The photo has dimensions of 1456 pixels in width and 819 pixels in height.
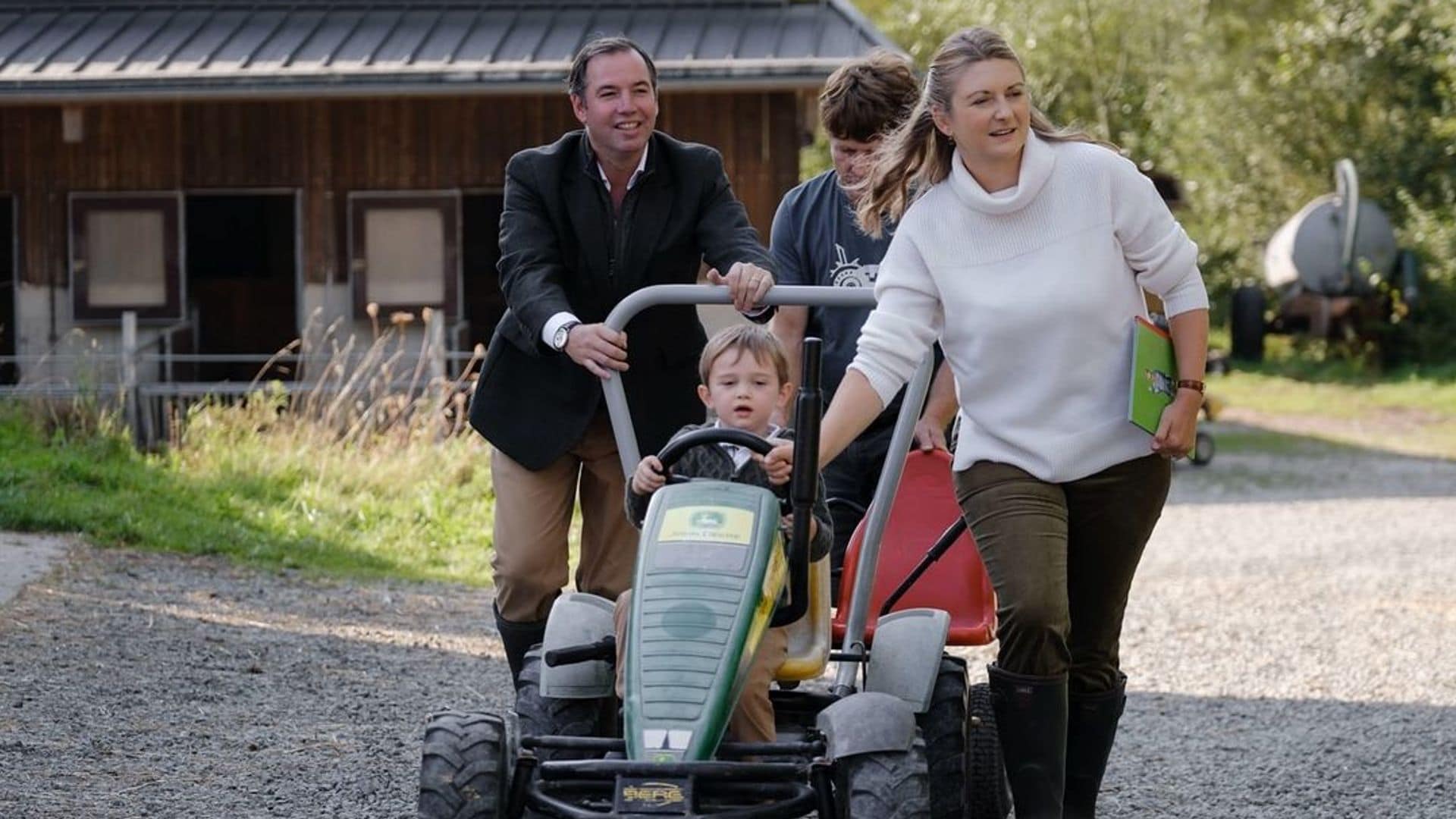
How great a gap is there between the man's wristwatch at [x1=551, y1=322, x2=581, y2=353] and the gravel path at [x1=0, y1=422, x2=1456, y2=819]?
1.29 metres

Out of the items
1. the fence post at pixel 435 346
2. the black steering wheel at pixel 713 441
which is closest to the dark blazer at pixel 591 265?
the black steering wheel at pixel 713 441

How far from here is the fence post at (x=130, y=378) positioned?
15414mm

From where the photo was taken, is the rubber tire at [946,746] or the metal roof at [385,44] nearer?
the rubber tire at [946,746]

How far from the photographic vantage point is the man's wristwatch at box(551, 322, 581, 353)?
5102 millimetres

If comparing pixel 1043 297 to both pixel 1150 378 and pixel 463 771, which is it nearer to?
pixel 1150 378

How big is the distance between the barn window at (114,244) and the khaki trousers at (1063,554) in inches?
530

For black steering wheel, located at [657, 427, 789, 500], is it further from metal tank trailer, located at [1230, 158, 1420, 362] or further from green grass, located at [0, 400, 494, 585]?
metal tank trailer, located at [1230, 158, 1420, 362]

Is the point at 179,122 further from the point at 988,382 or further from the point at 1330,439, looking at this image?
the point at 988,382

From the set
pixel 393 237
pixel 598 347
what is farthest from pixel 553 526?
pixel 393 237

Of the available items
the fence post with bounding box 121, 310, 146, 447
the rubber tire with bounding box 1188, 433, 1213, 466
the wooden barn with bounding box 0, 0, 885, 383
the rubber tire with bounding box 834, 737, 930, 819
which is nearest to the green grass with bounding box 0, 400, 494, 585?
the fence post with bounding box 121, 310, 146, 447

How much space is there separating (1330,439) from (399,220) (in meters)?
9.51

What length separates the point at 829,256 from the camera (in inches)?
234

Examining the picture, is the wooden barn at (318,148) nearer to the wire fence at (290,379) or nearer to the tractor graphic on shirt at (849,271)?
the wire fence at (290,379)

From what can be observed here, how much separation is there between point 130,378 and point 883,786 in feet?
40.5
